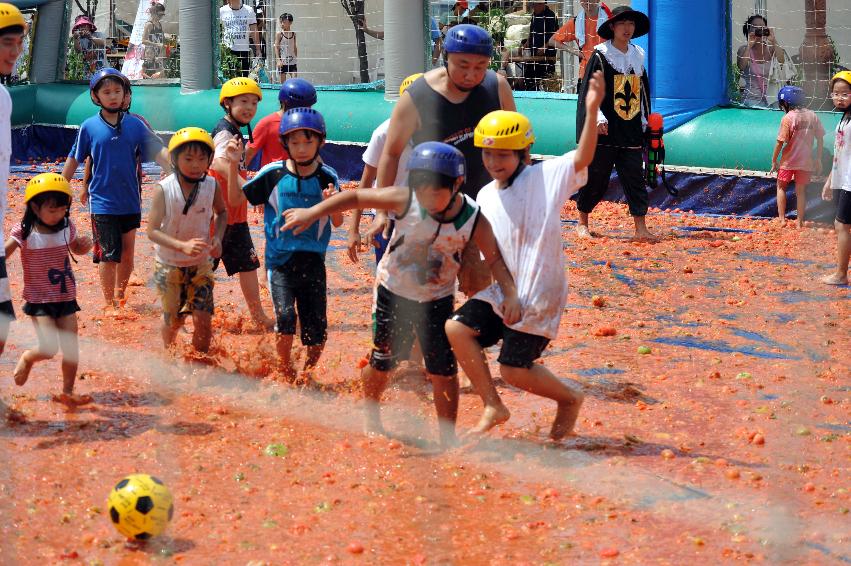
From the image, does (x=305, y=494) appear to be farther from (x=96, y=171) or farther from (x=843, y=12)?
Result: (x=843, y=12)

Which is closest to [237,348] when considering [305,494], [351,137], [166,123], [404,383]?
[404,383]

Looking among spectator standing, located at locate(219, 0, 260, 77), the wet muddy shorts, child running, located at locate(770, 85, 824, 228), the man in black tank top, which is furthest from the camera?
spectator standing, located at locate(219, 0, 260, 77)

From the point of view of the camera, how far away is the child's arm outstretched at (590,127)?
4.78 m

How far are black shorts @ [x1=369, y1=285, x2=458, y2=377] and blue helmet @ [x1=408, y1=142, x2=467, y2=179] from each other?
25.5 inches

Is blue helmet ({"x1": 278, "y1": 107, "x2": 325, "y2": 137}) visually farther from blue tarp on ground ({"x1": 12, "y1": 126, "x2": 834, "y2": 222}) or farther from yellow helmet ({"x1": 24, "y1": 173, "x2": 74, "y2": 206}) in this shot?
blue tarp on ground ({"x1": 12, "y1": 126, "x2": 834, "y2": 222})

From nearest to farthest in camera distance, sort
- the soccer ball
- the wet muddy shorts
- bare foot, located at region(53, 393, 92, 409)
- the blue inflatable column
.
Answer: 1. the soccer ball
2. bare foot, located at region(53, 393, 92, 409)
3. the wet muddy shorts
4. the blue inflatable column

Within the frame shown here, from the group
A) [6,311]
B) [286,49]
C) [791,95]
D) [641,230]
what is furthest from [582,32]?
[6,311]

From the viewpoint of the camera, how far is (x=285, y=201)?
19.6 feet

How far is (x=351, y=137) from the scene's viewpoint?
1482 cm

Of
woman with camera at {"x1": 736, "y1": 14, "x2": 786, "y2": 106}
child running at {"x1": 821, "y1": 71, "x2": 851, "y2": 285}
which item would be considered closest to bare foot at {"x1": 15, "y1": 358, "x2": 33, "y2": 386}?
child running at {"x1": 821, "y1": 71, "x2": 851, "y2": 285}

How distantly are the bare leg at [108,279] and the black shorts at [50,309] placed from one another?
2156 mm

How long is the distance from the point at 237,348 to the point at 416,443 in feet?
6.71

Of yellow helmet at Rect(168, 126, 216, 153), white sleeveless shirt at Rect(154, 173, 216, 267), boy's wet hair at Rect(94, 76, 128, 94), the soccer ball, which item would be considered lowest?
the soccer ball

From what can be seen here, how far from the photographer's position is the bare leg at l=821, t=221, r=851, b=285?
28.4 feet
